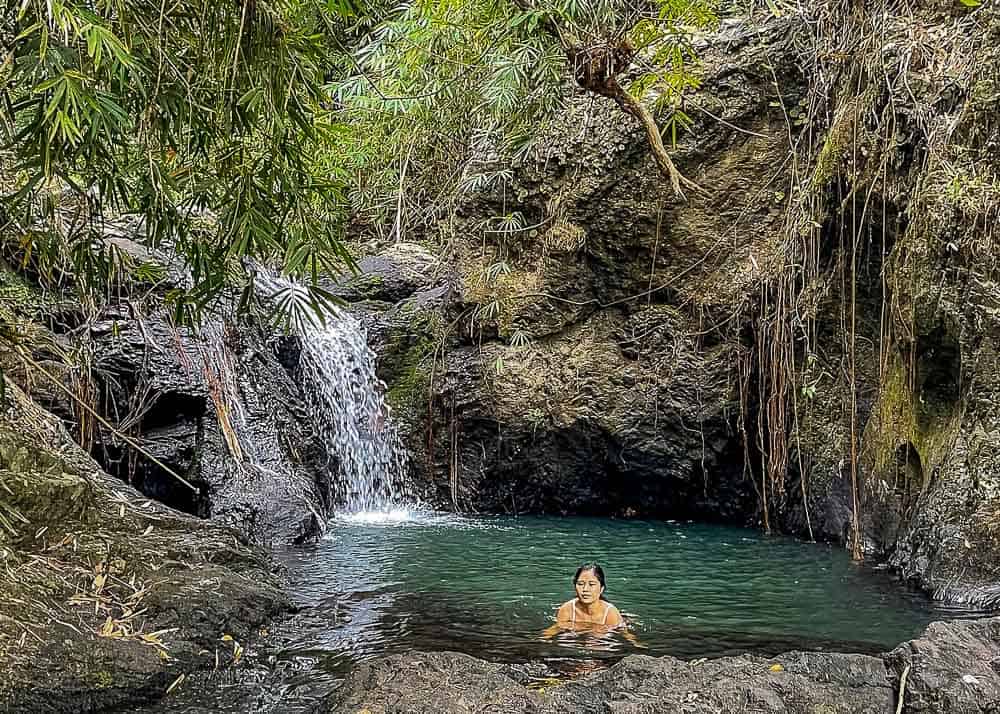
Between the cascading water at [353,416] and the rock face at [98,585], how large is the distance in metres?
3.95

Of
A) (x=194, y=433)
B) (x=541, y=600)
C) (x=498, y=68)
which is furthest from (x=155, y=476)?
(x=498, y=68)

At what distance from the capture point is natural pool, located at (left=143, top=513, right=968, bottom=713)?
547cm

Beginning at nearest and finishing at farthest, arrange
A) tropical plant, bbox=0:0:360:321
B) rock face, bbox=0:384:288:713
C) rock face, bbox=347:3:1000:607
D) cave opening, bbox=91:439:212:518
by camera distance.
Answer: tropical plant, bbox=0:0:360:321
rock face, bbox=0:384:288:713
rock face, bbox=347:3:1000:607
cave opening, bbox=91:439:212:518

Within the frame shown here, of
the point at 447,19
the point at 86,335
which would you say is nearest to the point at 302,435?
the point at 86,335

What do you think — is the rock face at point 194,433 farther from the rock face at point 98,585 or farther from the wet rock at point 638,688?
the wet rock at point 638,688

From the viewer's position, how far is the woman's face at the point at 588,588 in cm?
609

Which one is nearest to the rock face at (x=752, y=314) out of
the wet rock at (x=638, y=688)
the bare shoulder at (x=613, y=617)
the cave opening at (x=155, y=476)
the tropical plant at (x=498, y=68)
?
the tropical plant at (x=498, y=68)

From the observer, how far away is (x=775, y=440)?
8.62m

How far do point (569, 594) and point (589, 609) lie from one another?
1110 mm

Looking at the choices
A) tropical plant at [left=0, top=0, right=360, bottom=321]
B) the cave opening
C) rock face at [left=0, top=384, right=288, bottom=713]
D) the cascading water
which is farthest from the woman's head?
the cascading water

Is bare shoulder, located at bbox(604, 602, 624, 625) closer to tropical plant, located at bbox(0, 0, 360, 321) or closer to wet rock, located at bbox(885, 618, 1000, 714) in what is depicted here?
wet rock, located at bbox(885, 618, 1000, 714)

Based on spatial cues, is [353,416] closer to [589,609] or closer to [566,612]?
[566,612]

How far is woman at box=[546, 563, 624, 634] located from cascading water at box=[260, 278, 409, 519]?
4.74 m

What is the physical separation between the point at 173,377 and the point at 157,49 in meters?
5.08
